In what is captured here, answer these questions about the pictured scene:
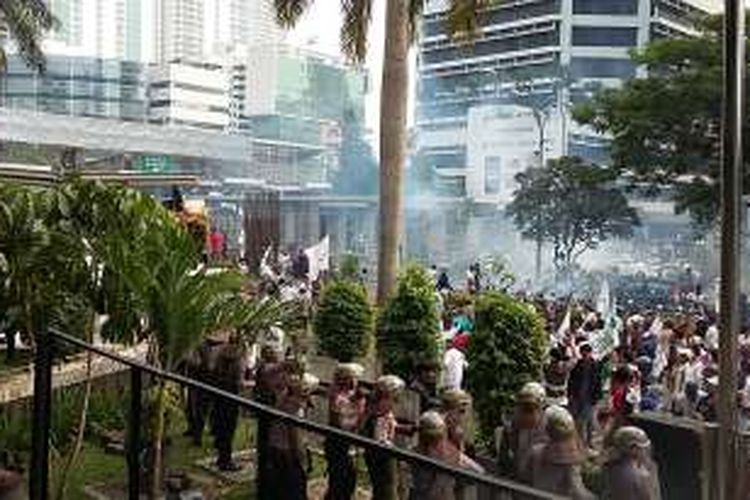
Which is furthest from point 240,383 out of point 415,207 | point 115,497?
point 415,207

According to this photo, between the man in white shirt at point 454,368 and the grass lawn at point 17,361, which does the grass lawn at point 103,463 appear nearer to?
the grass lawn at point 17,361

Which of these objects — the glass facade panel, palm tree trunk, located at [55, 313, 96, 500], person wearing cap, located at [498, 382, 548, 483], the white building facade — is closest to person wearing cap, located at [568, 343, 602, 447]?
person wearing cap, located at [498, 382, 548, 483]

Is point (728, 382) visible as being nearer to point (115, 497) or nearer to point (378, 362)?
point (115, 497)

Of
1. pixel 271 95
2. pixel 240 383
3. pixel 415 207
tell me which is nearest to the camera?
pixel 240 383

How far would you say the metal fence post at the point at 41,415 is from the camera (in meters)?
4.25

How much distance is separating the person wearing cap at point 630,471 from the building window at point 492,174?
74064 millimetres

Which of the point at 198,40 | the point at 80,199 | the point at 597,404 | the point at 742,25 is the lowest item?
the point at 597,404

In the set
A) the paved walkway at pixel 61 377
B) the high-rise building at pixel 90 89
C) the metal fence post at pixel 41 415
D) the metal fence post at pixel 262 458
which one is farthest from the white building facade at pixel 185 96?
the metal fence post at pixel 262 458

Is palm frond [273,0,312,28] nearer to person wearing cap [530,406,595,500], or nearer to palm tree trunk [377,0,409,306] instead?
Result: palm tree trunk [377,0,409,306]

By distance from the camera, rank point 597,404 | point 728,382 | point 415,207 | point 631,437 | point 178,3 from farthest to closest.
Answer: point 178,3 → point 415,207 → point 597,404 → point 631,437 → point 728,382

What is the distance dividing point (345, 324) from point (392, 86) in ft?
13.4

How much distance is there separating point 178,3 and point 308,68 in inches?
1360

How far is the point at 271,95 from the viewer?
133375 mm

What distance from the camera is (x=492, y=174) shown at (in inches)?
3246
